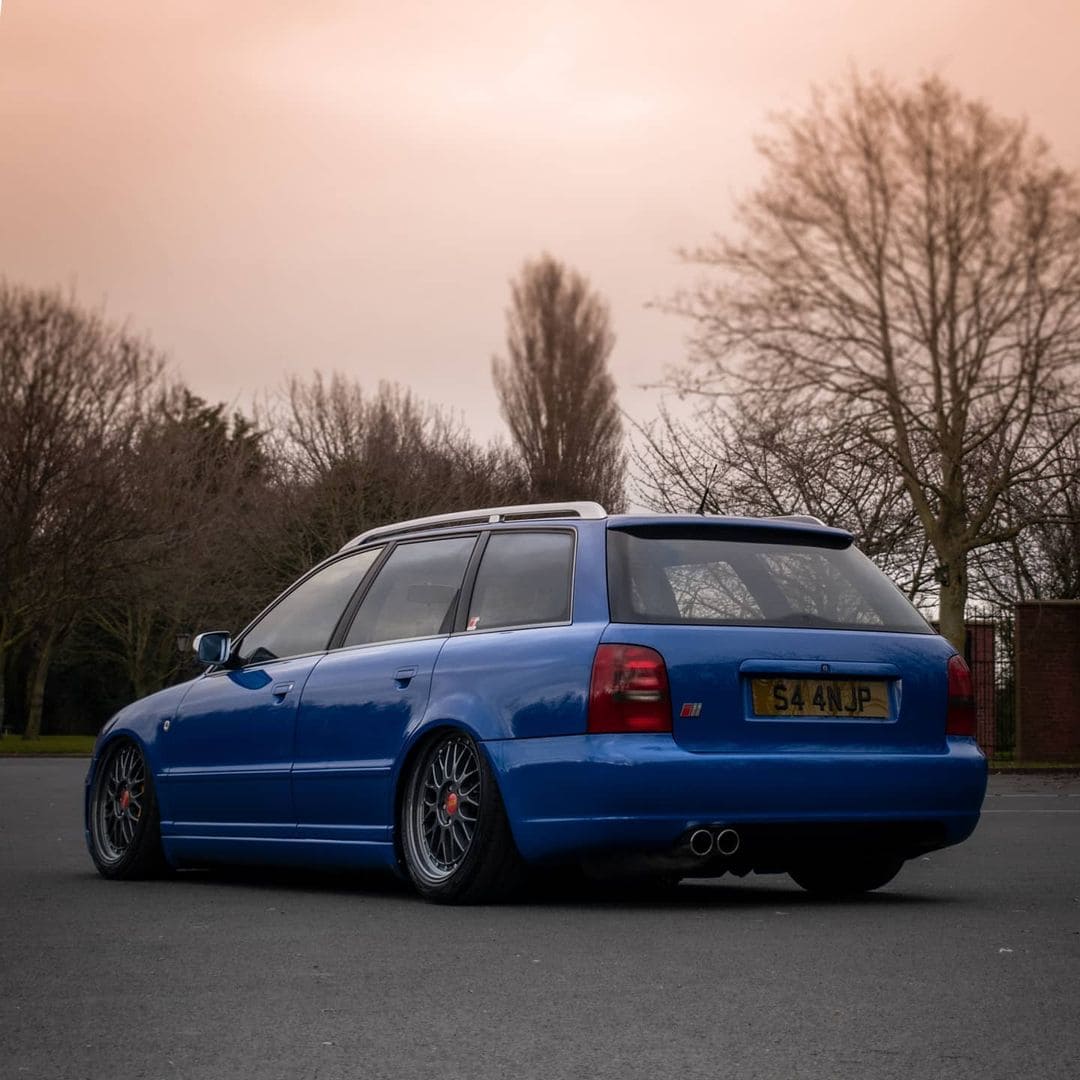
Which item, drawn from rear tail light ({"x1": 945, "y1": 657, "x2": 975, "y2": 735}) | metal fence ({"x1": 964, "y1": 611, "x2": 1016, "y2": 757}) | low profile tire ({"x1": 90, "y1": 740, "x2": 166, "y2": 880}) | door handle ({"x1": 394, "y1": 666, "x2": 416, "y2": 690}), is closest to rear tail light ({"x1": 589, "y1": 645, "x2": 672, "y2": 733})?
door handle ({"x1": 394, "y1": 666, "x2": 416, "y2": 690})

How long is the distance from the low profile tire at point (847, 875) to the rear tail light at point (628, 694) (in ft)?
5.21

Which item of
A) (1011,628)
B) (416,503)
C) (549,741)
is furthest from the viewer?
(416,503)

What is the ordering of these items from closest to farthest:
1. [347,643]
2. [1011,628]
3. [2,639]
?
[347,643], [1011,628], [2,639]

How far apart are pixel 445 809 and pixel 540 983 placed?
2446 mm

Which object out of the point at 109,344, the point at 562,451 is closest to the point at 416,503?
the point at 109,344

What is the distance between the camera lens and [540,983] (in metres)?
5.98

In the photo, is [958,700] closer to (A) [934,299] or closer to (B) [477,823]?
(B) [477,823]

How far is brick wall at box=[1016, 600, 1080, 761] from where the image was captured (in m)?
31.5

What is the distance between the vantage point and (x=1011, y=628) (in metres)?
32.5

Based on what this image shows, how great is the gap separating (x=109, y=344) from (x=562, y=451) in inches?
1329

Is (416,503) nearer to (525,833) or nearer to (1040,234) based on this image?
(1040,234)

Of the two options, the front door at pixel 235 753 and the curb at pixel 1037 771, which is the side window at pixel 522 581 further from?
the curb at pixel 1037 771

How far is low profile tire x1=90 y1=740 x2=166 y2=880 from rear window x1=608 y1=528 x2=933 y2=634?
10.6 ft

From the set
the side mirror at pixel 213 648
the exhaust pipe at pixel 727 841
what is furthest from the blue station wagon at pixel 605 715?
the side mirror at pixel 213 648
